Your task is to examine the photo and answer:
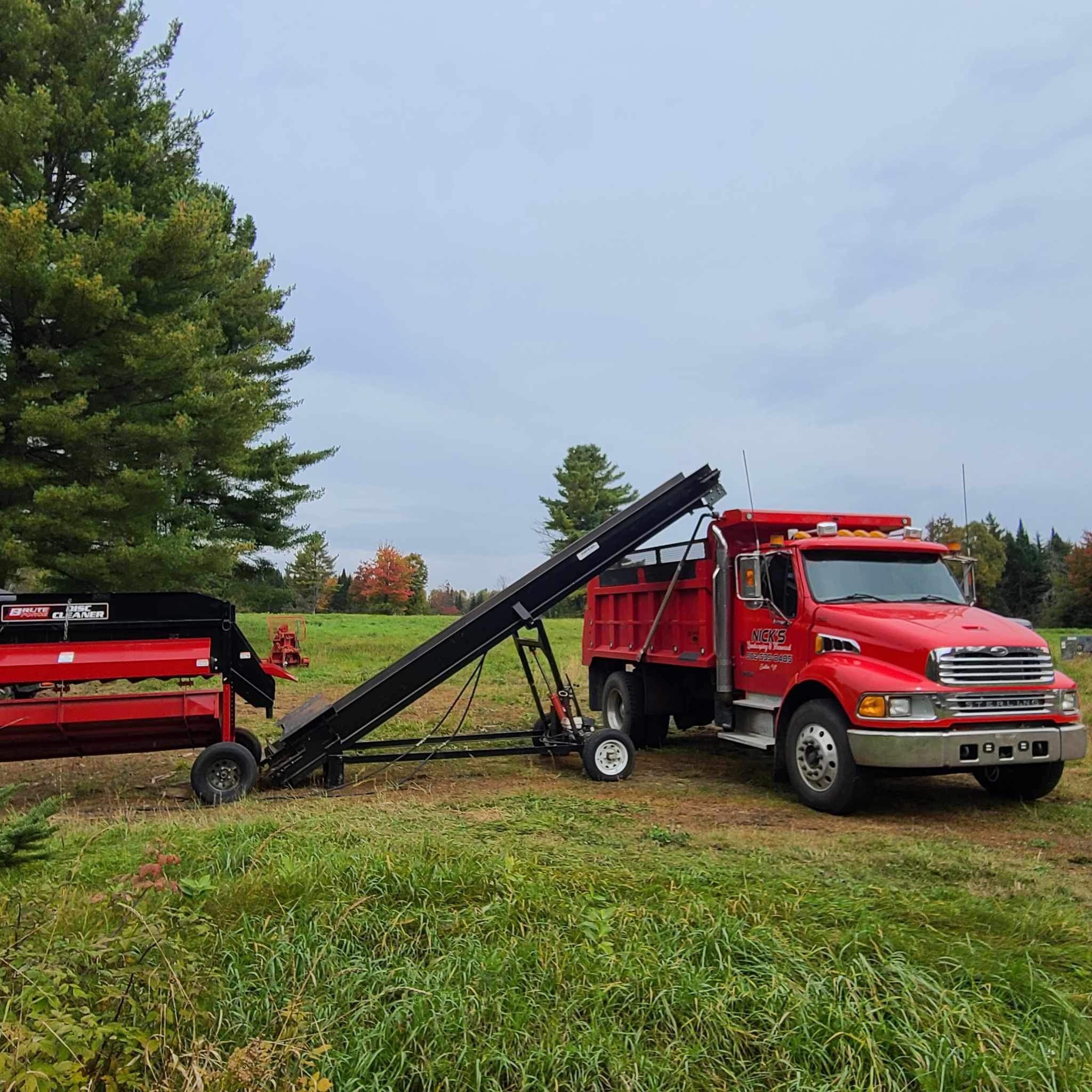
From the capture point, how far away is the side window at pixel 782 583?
26.8 feet

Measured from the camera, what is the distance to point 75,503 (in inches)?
572

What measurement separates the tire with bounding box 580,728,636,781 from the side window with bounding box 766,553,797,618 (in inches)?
79.5

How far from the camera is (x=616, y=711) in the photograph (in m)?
11.3

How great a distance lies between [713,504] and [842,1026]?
7009 millimetres

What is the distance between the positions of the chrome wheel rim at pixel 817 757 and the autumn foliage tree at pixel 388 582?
67576 mm

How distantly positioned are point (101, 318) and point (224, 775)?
10780 mm

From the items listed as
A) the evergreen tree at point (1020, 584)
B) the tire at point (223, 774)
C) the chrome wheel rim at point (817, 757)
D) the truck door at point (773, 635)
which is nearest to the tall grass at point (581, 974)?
the chrome wheel rim at point (817, 757)

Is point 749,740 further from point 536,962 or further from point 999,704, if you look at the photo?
point 536,962

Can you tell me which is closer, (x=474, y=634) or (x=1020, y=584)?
(x=474, y=634)

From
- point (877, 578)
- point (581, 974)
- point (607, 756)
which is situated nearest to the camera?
point (581, 974)

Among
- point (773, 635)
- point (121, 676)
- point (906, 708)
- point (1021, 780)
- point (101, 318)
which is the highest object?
point (101, 318)

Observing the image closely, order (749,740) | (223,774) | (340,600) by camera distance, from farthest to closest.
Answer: (340,600), (749,740), (223,774)

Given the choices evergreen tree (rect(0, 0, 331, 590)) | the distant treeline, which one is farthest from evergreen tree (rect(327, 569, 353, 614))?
evergreen tree (rect(0, 0, 331, 590))

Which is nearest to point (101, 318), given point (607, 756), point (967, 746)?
point (607, 756)
